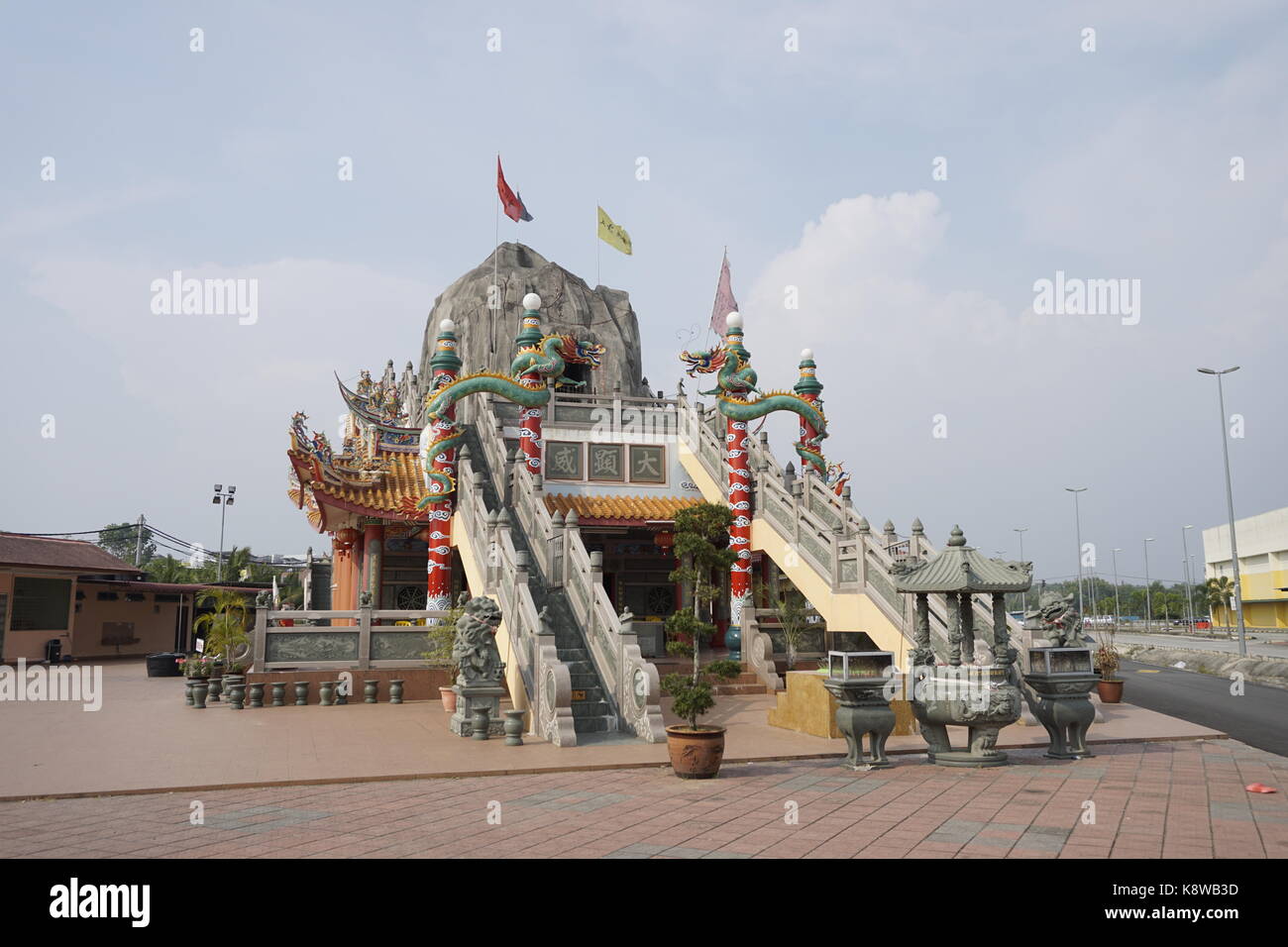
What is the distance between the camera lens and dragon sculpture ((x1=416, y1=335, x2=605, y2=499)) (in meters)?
15.3

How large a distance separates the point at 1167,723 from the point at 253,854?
37.1ft

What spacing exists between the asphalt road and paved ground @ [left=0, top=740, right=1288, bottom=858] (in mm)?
1847

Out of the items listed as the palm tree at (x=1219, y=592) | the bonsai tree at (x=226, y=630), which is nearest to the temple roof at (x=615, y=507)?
the bonsai tree at (x=226, y=630)

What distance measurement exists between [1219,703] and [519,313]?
1352 inches

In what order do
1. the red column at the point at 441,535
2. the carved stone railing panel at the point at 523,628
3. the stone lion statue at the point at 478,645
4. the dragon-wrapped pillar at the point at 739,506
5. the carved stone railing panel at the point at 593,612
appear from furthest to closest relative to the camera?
the dragon-wrapped pillar at the point at 739,506, the red column at the point at 441,535, the stone lion statue at the point at 478,645, the carved stone railing panel at the point at 593,612, the carved stone railing panel at the point at 523,628

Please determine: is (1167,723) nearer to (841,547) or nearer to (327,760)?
(841,547)

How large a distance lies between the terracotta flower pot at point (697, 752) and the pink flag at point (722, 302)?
16505mm

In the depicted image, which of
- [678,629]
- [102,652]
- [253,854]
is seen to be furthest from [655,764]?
[102,652]

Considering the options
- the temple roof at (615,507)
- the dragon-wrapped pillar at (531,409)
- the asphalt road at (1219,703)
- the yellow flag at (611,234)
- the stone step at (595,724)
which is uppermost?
the yellow flag at (611,234)

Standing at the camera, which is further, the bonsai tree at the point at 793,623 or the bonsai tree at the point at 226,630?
the bonsai tree at the point at 793,623

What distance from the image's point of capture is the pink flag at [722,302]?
76.3ft

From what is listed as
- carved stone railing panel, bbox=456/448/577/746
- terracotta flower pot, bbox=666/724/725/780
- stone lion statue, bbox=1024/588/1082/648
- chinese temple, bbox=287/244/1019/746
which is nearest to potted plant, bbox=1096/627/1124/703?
Answer: stone lion statue, bbox=1024/588/1082/648

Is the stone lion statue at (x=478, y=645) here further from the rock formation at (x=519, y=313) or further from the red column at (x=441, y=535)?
the rock formation at (x=519, y=313)

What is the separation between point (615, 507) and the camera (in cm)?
1750
